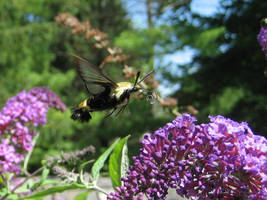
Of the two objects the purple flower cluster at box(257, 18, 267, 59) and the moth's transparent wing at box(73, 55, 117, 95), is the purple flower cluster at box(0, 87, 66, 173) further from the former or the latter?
the purple flower cluster at box(257, 18, 267, 59)

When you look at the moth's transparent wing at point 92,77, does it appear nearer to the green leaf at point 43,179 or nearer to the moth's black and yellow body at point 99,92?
the moth's black and yellow body at point 99,92

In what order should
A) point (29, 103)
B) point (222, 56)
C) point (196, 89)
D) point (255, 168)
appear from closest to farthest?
1. point (255, 168)
2. point (29, 103)
3. point (222, 56)
4. point (196, 89)

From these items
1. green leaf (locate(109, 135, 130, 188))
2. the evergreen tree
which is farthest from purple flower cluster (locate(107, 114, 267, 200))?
the evergreen tree

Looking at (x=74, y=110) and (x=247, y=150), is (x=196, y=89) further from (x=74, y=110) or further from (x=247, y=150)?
(x=247, y=150)

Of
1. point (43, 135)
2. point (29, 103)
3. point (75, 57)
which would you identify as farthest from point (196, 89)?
point (43, 135)

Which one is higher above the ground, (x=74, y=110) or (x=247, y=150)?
(x=74, y=110)

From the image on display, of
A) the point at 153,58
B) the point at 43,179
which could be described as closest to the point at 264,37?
the point at 43,179
